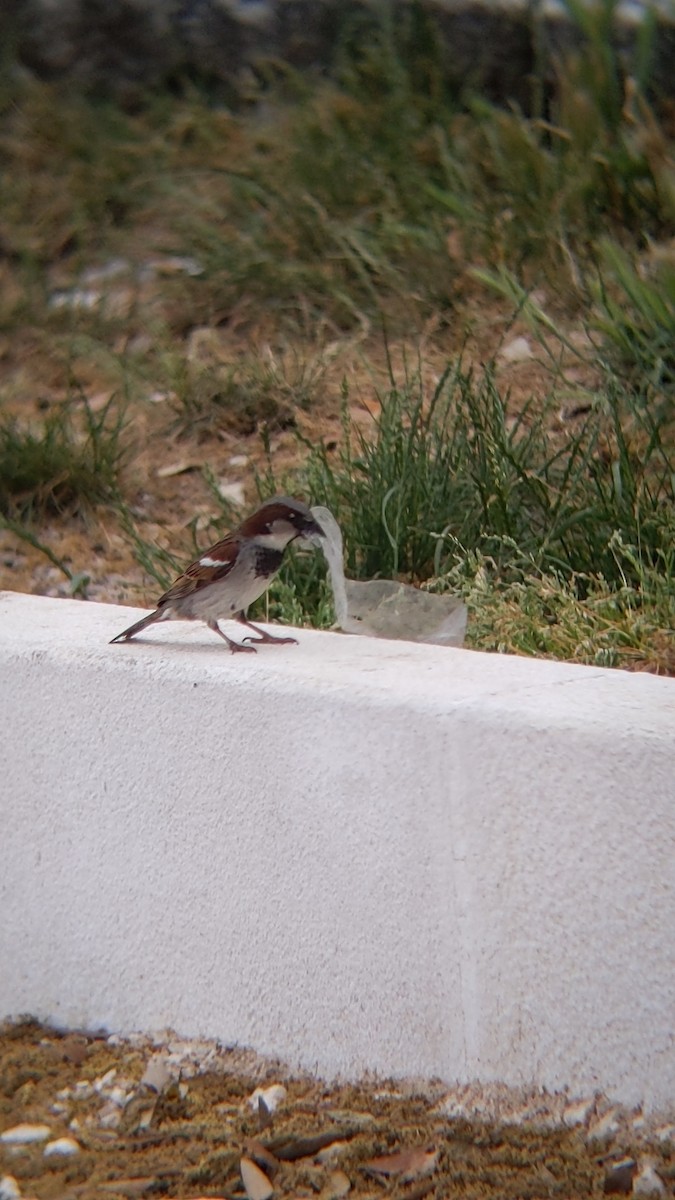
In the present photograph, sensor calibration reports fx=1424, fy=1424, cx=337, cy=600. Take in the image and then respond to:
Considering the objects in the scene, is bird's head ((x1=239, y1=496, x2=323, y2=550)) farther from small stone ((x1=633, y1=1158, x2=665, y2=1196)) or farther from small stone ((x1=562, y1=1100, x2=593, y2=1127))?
small stone ((x1=633, y1=1158, x2=665, y2=1196))

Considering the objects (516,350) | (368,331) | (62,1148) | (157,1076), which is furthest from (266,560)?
(368,331)

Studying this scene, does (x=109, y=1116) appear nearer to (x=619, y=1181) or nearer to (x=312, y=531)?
(x=619, y=1181)

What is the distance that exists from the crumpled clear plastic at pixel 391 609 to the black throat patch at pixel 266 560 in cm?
24

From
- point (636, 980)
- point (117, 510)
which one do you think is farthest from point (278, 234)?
point (636, 980)

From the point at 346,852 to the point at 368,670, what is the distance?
33 centimetres

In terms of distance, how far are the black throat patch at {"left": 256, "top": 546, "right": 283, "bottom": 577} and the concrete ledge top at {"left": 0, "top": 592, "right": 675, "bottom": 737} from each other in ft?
0.54

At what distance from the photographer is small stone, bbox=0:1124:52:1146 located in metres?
2.53

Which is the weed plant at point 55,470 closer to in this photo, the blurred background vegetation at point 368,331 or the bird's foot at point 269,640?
the blurred background vegetation at point 368,331

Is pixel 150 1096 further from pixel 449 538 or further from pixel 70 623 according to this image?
pixel 449 538

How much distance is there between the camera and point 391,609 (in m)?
3.29

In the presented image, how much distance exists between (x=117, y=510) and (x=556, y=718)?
2.11 m

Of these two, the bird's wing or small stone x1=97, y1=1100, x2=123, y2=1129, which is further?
the bird's wing

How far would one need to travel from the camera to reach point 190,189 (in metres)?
5.93

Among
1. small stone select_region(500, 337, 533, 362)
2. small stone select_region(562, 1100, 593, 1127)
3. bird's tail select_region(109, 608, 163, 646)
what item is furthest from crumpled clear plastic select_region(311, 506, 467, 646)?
small stone select_region(500, 337, 533, 362)
